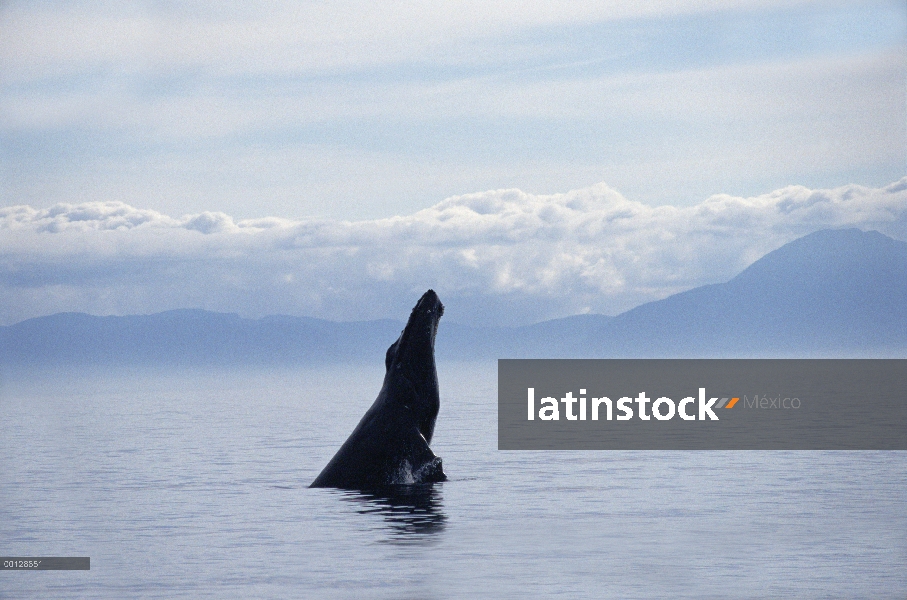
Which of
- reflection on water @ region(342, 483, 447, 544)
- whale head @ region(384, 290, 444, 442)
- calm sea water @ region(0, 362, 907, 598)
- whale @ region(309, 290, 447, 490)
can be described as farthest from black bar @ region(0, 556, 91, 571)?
whale head @ region(384, 290, 444, 442)

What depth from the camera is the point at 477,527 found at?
68.4 feet

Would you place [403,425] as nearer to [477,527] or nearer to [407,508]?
[407,508]

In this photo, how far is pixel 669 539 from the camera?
66.1ft

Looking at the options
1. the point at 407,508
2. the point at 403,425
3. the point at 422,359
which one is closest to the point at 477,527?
the point at 407,508

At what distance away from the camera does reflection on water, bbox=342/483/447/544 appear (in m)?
20.0

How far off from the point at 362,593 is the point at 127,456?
74.2ft

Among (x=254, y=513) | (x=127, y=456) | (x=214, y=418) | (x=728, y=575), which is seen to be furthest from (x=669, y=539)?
(x=214, y=418)

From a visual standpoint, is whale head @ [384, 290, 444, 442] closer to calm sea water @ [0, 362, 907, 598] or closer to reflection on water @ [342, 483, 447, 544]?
reflection on water @ [342, 483, 447, 544]

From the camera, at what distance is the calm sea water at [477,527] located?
1705cm

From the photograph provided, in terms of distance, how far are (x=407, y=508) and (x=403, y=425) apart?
80.1 inches

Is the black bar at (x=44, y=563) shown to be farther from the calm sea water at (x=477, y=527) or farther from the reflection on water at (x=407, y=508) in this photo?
the reflection on water at (x=407, y=508)

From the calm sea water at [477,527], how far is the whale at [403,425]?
0.51 meters

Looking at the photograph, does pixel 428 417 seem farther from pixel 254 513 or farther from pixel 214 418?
pixel 214 418

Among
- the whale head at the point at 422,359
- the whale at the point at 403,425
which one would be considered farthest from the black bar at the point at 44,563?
Answer: the whale head at the point at 422,359
